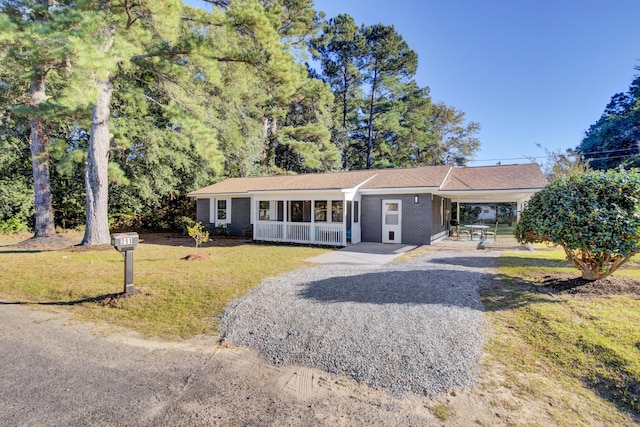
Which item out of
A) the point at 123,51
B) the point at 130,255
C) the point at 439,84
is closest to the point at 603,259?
the point at 130,255

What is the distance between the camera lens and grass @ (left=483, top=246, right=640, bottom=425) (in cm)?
284

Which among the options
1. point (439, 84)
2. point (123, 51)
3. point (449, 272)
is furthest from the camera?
point (439, 84)

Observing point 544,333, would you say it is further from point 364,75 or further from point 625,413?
point 364,75

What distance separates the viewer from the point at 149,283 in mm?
6723

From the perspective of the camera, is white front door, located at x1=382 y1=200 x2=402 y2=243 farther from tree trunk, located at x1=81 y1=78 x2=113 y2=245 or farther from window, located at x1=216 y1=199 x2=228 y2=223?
tree trunk, located at x1=81 y1=78 x2=113 y2=245

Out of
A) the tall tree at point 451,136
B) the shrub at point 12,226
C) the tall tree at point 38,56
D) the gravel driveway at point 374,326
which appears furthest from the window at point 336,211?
the tall tree at point 451,136

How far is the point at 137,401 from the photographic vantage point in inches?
111

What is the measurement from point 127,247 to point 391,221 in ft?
34.3

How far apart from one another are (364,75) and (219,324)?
2926 cm

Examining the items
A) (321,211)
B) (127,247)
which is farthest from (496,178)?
(127,247)

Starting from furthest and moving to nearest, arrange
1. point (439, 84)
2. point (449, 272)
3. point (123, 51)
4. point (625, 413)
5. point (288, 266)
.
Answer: point (439, 84), point (123, 51), point (288, 266), point (449, 272), point (625, 413)

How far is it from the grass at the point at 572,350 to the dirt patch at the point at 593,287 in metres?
0.24

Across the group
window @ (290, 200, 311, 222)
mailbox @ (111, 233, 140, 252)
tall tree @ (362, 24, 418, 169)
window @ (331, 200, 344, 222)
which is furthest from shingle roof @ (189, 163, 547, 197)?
tall tree @ (362, 24, 418, 169)

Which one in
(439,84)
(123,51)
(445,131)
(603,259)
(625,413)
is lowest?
(625,413)
